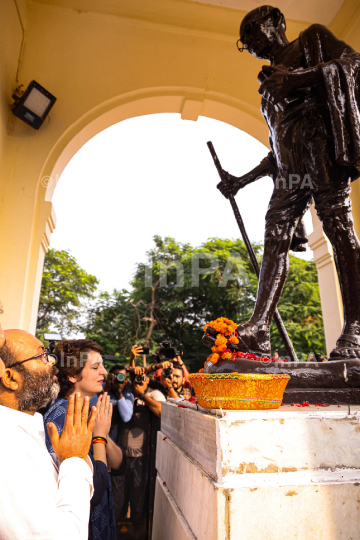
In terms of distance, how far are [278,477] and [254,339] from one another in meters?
0.86

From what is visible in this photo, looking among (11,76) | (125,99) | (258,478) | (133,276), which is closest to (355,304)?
(258,478)

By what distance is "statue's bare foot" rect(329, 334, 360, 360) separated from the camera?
1.78m

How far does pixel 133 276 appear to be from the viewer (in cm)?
1858

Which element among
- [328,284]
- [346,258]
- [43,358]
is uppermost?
[328,284]

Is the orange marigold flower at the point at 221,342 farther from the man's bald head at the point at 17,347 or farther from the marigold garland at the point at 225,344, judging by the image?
the man's bald head at the point at 17,347

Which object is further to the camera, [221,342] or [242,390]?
[221,342]

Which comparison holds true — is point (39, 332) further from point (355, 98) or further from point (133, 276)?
point (355, 98)

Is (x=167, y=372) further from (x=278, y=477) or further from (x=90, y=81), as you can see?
(x=90, y=81)

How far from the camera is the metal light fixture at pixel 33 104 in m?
4.39

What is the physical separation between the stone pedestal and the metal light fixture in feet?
13.9

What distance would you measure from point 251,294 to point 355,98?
46.9 feet

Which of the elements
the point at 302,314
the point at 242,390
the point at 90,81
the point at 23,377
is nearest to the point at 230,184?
the point at 242,390

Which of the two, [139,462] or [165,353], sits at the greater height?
[165,353]

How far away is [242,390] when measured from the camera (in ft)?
4.15
